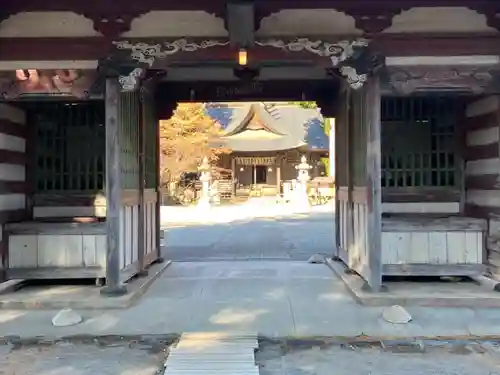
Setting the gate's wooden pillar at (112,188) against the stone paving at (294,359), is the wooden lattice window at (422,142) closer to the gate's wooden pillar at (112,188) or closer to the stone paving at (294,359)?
the stone paving at (294,359)

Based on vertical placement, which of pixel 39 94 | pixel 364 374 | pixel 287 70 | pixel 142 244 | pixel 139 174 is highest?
pixel 287 70

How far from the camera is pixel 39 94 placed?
5934mm

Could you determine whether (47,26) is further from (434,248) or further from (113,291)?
(434,248)

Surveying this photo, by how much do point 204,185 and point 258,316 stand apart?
24.0m

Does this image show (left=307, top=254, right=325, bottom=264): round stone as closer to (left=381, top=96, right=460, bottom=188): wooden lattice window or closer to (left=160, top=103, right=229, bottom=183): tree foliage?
(left=381, top=96, right=460, bottom=188): wooden lattice window

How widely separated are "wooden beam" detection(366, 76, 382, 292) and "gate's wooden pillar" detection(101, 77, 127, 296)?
8.59 ft

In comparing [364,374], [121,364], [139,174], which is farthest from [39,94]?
[364,374]

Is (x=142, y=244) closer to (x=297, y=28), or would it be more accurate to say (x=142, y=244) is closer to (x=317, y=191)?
(x=297, y=28)

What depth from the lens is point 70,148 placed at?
717 centimetres

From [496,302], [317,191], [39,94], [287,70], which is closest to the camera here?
[496,302]

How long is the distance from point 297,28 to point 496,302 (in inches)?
134

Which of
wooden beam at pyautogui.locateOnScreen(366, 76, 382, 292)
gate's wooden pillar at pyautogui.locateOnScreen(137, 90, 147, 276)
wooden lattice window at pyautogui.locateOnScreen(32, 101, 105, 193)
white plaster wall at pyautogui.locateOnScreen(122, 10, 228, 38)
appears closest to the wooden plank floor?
wooden beam at pyautogui.locateOnScreen(366, 76, 382, 292)

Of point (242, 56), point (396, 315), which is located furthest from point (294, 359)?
point (242, 56)

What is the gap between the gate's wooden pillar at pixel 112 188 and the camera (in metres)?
5.81
